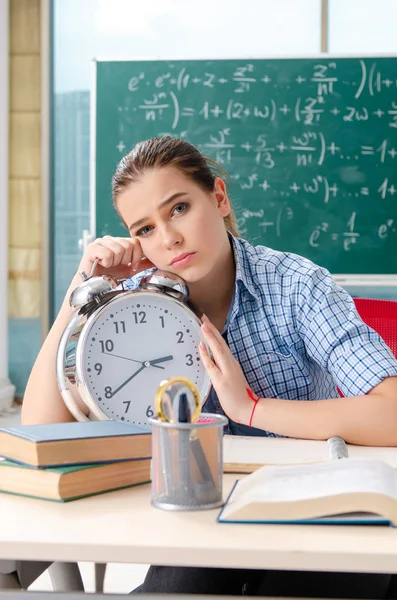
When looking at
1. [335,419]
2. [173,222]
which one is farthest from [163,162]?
[335,419]

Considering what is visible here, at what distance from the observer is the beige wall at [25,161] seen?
4.83 meters

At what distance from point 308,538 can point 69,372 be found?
0.67 m

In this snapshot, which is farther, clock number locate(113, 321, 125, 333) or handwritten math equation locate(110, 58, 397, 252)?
handwritten math equation locate(110, 58, 397, 252)

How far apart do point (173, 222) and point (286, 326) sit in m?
0.32

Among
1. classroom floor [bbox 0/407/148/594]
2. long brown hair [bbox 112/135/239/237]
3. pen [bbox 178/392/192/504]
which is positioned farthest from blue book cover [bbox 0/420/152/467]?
classroom floor [bbox 0/407/148/594]

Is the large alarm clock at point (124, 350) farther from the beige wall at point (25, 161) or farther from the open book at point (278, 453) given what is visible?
the beige wall at point (25, 161)

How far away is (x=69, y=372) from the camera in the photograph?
1380 millimetres

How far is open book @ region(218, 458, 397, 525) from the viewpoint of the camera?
0.85 metres

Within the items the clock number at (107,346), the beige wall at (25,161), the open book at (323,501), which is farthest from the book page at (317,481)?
the beige wall at (25,161)

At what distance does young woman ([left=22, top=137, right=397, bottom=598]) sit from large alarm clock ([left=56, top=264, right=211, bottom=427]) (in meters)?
0.05

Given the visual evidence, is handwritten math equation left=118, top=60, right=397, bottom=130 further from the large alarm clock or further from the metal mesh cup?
the metal mesh cup

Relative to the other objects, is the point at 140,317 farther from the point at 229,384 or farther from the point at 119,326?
the point at 229,384

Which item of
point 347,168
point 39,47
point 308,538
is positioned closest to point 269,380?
point 308,538

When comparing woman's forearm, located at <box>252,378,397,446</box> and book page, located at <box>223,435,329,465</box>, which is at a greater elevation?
woman's forearm, located at <box>252,378,397,446</box>
